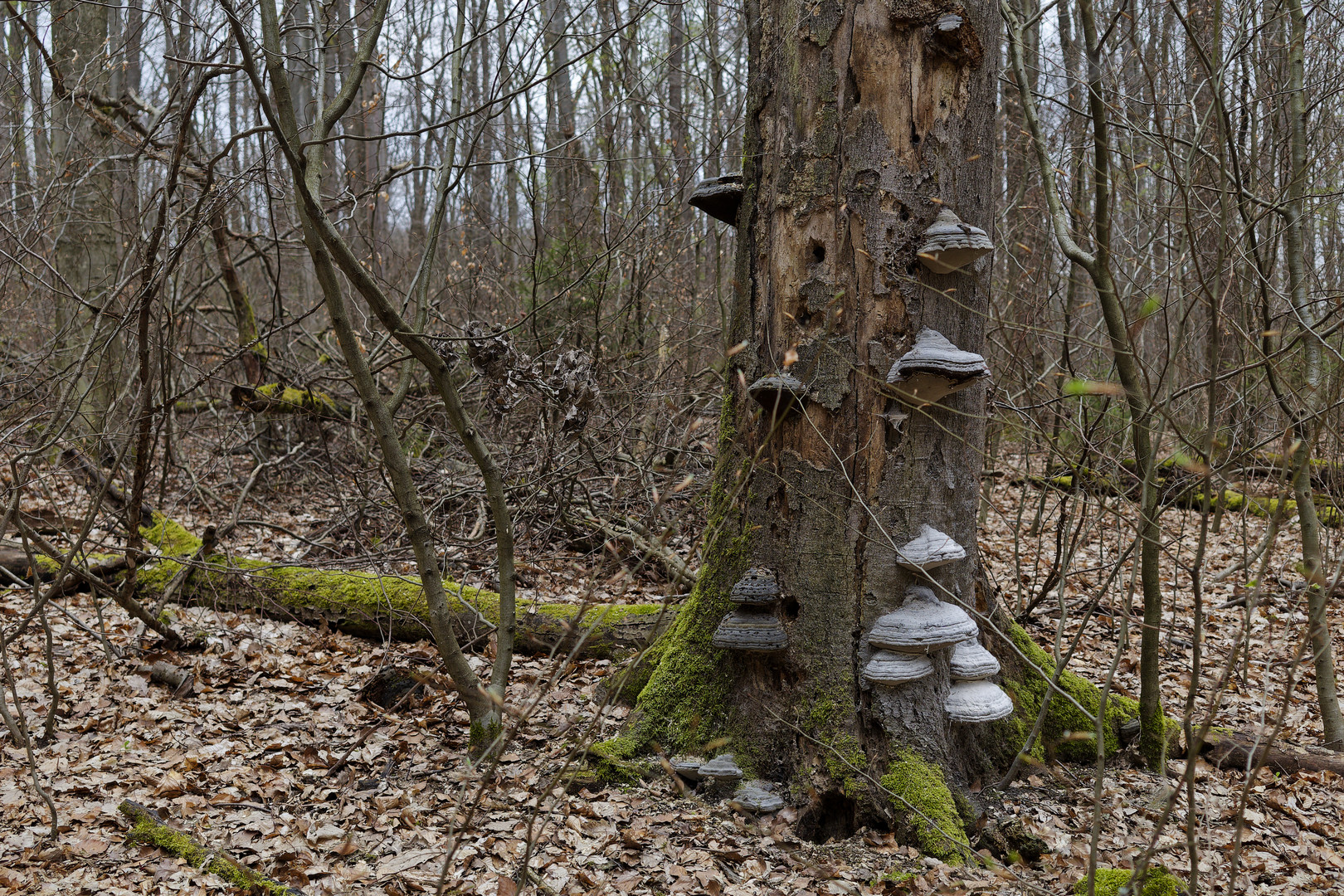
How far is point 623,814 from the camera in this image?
11.1 ft

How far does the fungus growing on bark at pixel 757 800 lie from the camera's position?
3346 mm

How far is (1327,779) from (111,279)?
35.1 feet

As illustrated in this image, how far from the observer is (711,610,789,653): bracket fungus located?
339 cm

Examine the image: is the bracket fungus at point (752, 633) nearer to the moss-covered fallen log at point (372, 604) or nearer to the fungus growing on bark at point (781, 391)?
the fungus growing on bark at point (781, 391)

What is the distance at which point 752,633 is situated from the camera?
3.41 m

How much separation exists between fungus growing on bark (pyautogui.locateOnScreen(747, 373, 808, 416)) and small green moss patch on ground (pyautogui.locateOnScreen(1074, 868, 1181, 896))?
1.89 m

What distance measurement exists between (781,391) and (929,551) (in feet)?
2.76

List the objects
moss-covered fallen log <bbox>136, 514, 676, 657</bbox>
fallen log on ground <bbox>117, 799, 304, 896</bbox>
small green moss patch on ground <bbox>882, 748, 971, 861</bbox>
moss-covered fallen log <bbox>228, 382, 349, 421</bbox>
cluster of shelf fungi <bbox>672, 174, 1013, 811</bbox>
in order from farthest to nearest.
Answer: moss-covered fallen log <bbox>228, 382, 349, 421</bbox>
moss-covered fallen log <bbox>136, 514, 676, 657</bbox>
cluster of shelf fungi <bbox>672, 174, 1013, 811</bbox>
small green moss patch on ground <bbox>882, 748, 971, 861</bbox>
fallen log on ground <bbox>117, 799, 304, 896</bbox>

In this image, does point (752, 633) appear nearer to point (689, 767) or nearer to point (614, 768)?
point (689, 767)

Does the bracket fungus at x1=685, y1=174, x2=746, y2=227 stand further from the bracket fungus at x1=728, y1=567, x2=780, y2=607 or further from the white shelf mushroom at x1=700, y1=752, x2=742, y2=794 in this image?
the white shelf mushroom at x1=700, y1=752, x2=742, y2=794

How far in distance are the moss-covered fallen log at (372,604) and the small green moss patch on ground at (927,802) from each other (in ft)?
5.81

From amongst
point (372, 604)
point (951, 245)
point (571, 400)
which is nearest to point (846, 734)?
point (951, 245)

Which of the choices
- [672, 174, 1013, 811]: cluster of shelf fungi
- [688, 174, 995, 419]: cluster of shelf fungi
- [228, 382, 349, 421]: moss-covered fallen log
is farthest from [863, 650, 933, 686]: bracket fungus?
[228, 382, 349, 421]: moss-covered fallen log

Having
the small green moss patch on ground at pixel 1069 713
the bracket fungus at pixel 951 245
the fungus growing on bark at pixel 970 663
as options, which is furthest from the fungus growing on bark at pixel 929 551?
the bracket fungus at pixel 951 245
